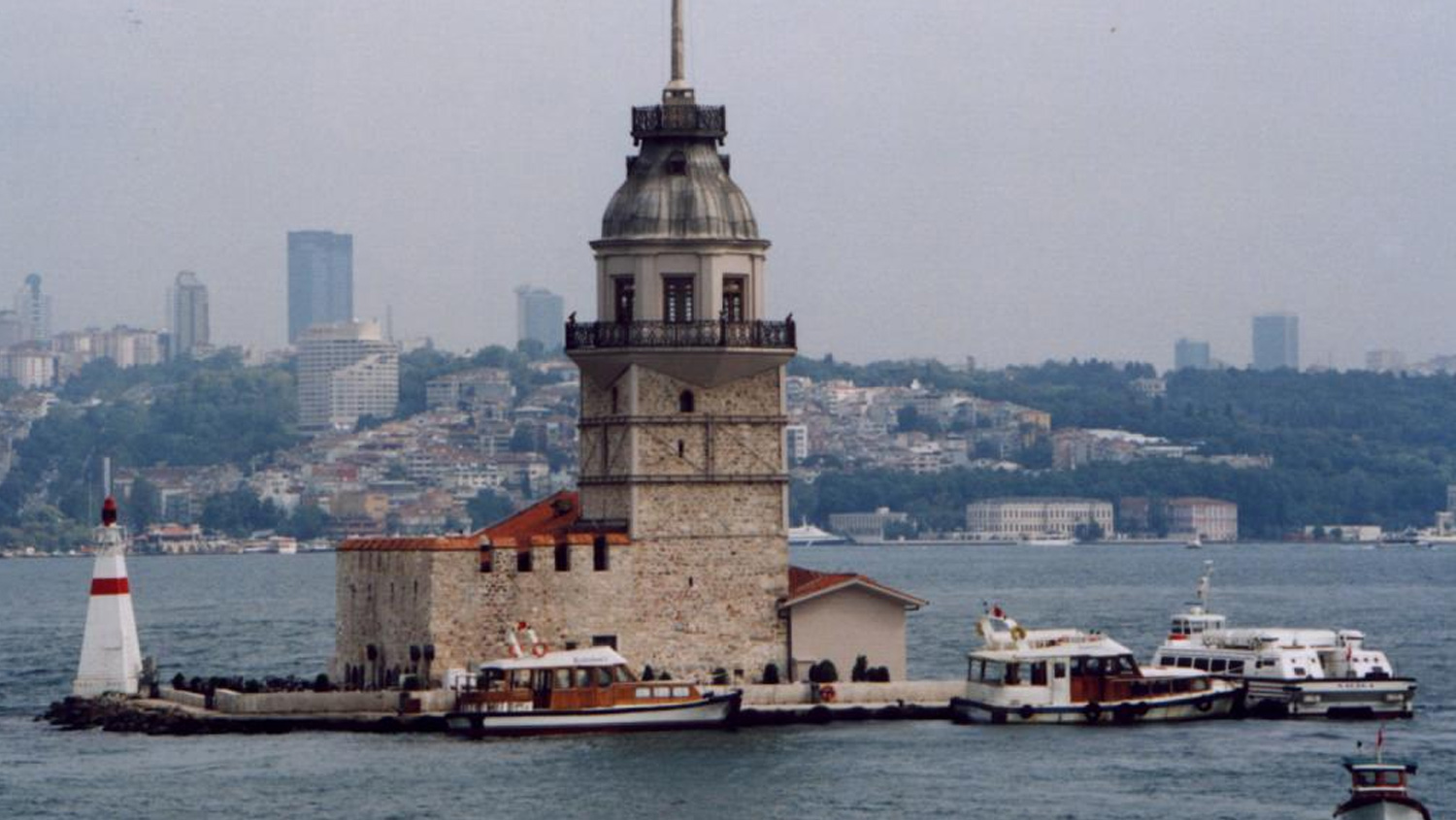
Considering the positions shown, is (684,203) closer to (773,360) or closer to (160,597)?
(773,360)

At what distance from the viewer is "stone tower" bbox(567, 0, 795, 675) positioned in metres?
61.8

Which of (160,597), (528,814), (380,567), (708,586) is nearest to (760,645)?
(708,586)

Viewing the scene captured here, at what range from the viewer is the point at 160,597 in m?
142

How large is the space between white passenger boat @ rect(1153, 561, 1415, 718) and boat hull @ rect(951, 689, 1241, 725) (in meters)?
1.51

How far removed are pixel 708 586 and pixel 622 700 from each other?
→ 382 centimetres

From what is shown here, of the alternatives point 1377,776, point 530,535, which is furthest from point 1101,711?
point 1377,776

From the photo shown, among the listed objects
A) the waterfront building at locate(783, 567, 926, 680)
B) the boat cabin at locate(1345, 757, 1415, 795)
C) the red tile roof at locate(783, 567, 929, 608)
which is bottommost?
the boat cabin at locate(1345, 757, 1415, 795)

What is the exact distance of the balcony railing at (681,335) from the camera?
61750mm

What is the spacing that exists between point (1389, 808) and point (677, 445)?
61.5ft

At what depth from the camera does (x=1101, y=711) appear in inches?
2393

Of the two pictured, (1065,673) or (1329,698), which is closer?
(1065,673)

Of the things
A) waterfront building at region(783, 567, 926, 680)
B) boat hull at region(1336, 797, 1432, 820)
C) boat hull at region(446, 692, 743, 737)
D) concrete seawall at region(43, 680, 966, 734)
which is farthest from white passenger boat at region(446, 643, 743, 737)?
boat hull at region(1336, 797, 1432, 820)

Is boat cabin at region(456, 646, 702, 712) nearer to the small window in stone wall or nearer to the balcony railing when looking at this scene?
the small window in stone wall

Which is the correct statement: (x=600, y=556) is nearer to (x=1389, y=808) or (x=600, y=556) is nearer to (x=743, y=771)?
(x=743, y=771)
